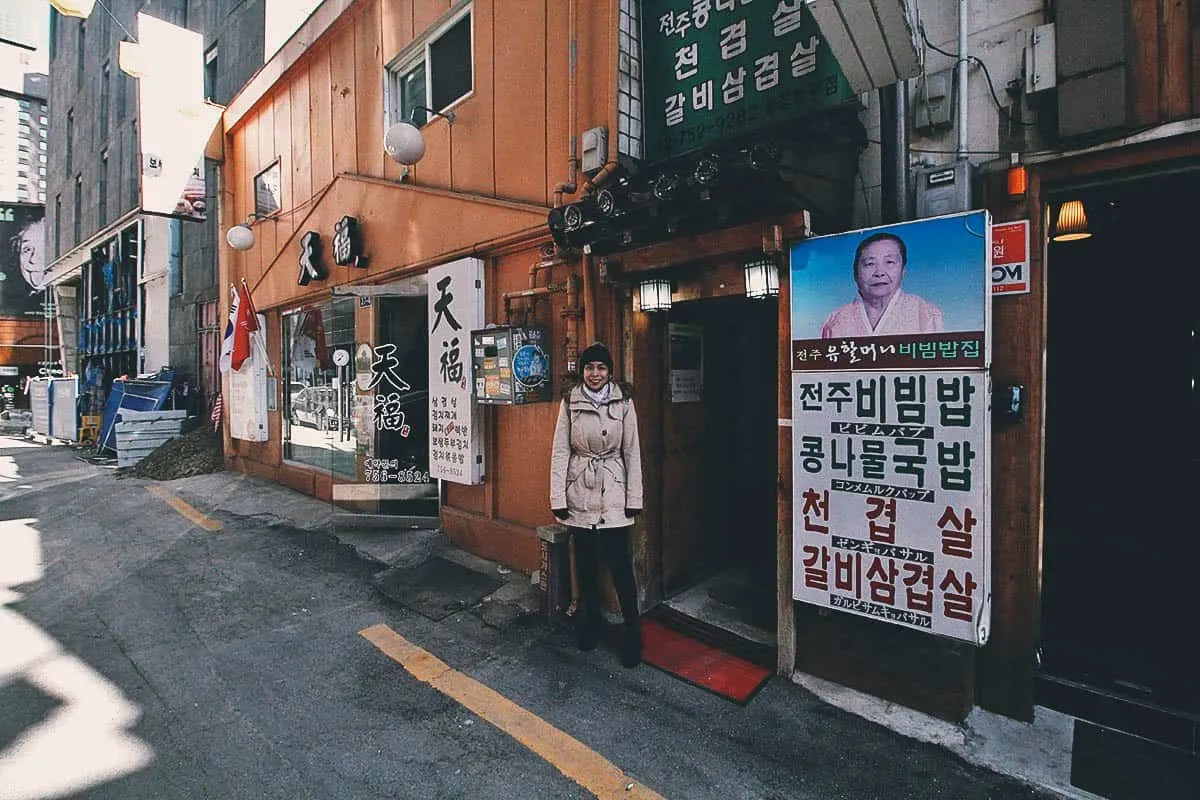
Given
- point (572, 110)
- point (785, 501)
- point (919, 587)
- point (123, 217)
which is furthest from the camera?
point (123, 217)

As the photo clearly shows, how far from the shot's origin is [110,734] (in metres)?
3.62

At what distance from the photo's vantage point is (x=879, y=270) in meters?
3.78

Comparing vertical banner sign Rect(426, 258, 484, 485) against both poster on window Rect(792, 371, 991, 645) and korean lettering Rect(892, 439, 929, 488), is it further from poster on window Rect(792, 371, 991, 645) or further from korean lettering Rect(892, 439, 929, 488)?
korean lettering Rect(892, 439, 929, 488)

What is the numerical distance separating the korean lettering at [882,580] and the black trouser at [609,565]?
1747 millimetres

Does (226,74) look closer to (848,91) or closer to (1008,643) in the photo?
(848,91)

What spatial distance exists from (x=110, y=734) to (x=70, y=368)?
2996 cm

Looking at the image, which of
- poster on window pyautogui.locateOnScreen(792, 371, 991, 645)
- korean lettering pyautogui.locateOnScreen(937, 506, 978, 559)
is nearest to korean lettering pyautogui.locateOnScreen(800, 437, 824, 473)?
poster on window pyautogui.locateOnScreen(792, 371, 991, 645)

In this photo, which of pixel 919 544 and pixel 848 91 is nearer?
pixel 919 544

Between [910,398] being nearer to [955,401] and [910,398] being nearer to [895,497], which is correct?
[955,401]

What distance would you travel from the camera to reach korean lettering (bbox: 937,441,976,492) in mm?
3498

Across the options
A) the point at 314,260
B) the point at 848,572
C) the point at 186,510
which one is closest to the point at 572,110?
the point at 848,572

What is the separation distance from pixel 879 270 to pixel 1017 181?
2.99 ft

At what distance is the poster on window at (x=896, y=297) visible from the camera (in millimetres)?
3443

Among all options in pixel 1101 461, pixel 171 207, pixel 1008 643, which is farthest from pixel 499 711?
pixel 171 207
